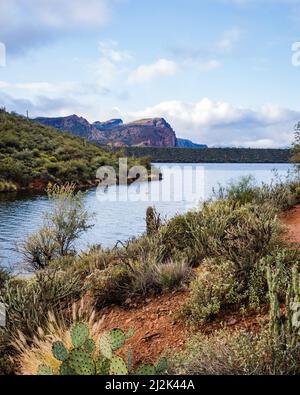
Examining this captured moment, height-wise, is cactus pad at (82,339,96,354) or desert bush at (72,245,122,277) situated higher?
cactus pad at (82,339,96,354)

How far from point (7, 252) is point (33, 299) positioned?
31.2 feet

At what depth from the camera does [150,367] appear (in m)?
4.22

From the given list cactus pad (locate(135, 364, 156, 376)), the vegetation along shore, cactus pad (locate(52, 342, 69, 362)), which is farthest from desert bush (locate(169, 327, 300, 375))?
cactus pad (locate(52, 342, 69, 362))

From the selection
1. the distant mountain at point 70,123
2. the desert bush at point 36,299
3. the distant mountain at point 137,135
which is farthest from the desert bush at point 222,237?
the distant mountain at point 70,123

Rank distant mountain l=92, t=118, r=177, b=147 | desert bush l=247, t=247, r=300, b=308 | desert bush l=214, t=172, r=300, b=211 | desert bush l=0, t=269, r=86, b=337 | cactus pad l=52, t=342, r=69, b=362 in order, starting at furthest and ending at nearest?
1. distant mountain l=92, t=118, r=177, b=147
2. desert bush l=214, t=172, r=300, b=211
3. desert bush l=0, t=269, r=86, b=337
4. desert bush l=247, t=247, r=300, b=308
5. cactus pad l=52, t=342, r=69, b=362

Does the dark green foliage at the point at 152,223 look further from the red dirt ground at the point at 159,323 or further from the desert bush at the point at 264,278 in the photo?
the desert bush at the point at 264,278

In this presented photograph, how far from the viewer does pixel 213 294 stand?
6.08 m

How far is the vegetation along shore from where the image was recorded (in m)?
4.37

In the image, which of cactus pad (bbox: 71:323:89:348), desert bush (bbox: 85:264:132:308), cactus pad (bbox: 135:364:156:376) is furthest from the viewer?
desert bush (bbox: 85:264:132:308)

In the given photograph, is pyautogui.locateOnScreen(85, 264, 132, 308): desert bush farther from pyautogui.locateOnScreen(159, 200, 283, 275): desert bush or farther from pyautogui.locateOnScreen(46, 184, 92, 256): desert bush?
pyautogui.locateOnScreen(46, 184, 92, 256): desert bush

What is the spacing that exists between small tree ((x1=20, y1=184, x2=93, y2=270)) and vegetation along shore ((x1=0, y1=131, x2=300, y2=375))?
4.08 m

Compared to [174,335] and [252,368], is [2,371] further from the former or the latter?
[252,368]

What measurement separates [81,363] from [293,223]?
27.3ft
